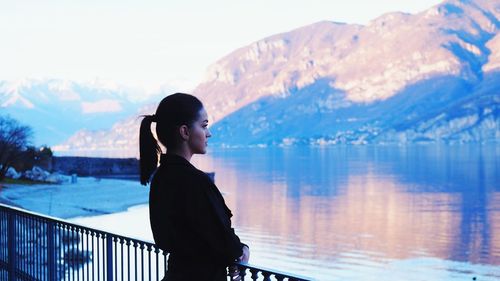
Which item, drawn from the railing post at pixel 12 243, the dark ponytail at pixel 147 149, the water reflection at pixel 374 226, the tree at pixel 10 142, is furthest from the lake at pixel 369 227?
the dark ponytail at pixel 147 149

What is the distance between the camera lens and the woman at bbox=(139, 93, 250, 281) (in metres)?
2.90

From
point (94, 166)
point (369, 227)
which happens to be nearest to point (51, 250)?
point (369, 227)

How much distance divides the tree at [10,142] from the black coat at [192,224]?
41.4 m

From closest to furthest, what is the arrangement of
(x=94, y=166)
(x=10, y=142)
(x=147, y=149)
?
1. (x=147, y=149)
2. (x=10, y=142)
3. (x=94, y=166)

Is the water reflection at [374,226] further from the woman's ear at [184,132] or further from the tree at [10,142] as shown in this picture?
the woman's ear at [184,132]

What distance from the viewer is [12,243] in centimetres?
754

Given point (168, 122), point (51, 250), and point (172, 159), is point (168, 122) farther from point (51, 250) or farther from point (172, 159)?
point (51, 250)

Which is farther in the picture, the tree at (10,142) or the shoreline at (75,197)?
the tree at (10,142)

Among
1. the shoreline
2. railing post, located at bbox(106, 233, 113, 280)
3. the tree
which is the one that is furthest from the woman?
the tree

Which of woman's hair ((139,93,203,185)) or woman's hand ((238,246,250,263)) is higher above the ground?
woman's hair ((139,93,203,185))

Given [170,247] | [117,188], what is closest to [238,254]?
[170,247]

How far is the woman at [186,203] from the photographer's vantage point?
114 inches

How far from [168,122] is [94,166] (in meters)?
64.9

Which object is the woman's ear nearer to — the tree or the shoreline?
the shoreline
